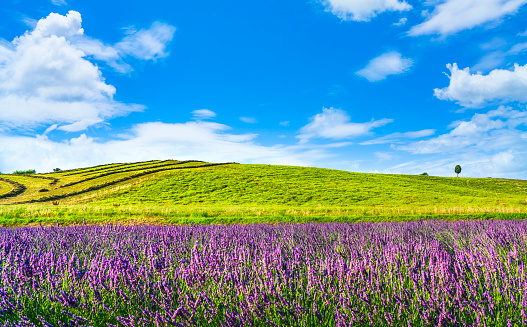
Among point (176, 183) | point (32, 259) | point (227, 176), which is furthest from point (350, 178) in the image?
point (32, 259)

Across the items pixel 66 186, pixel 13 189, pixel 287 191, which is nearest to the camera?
pixel 287 191

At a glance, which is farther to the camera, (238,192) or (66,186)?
(66,186)

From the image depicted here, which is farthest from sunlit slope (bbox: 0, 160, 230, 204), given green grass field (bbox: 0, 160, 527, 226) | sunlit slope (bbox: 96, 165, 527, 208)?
sunlit slope (bbox: 96, 165, 527, 208)

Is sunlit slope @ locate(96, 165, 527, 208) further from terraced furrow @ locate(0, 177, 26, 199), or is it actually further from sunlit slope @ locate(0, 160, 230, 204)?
terraced furrow @ locate(0, 177, 26, 199)

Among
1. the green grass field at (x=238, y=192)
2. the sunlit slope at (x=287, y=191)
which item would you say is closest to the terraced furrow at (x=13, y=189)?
the green grass field at (x=238, y=192)

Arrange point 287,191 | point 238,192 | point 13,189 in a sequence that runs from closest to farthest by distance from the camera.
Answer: point 238,192 < point 287,191 < point 13,189

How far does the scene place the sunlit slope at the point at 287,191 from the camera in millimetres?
36381

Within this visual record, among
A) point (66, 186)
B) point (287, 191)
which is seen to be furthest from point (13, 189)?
point (287, 191)

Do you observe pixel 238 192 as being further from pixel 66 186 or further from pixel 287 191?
pixel 66 186

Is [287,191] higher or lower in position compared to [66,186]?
lower

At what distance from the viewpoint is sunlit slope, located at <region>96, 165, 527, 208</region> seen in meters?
36.4

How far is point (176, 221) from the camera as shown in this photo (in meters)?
16.5

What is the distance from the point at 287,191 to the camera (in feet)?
138

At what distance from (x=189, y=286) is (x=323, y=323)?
1.35 metres
